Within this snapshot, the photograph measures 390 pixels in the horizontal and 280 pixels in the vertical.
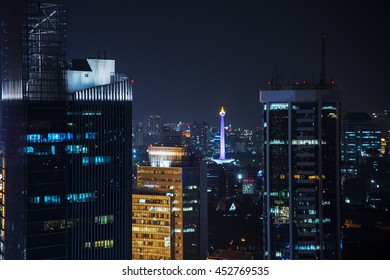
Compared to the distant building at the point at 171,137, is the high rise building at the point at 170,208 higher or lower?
lower

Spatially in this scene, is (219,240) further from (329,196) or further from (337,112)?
(337,112)

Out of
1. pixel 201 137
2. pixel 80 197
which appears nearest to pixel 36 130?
pixel 80 197

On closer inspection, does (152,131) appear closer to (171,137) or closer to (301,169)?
(171,137)

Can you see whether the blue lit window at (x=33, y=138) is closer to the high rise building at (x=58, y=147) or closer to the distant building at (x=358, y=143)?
the high rise building at (x=58, y=147)

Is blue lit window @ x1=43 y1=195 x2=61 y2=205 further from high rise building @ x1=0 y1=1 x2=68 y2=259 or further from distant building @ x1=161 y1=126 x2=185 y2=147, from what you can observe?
distant building @ x1=161 y1=126 x2=185 y2=147

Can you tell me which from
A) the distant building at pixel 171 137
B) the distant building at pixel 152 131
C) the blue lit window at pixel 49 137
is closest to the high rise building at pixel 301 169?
the distant building at pixel 152 131

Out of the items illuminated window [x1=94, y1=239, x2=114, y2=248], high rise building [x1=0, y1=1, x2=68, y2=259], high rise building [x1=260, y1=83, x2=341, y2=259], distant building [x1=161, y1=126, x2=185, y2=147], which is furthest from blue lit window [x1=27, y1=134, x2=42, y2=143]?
distant building [x1=161, y1=126, x2=185, y2=147]
